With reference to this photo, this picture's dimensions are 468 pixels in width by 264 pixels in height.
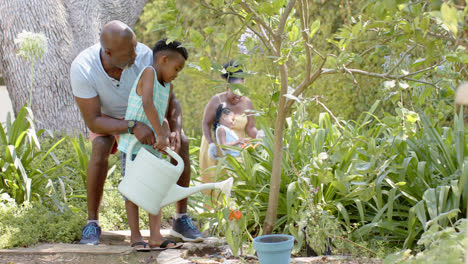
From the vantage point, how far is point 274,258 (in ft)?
7.33

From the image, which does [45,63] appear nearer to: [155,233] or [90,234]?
[90,234]

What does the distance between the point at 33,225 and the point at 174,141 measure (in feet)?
3.39

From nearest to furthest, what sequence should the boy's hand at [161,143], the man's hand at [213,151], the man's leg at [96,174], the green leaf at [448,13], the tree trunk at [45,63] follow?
the green leaf at [448,13] < the boy's hand at [161,143] < the man's leg at [96,174] < the man's hand at [213,151] < the tree trunk at [45,63]

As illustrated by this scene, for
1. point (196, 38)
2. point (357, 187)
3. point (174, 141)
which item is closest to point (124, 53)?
point (174, 141)

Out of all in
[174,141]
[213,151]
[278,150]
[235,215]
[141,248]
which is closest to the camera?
[235,215]

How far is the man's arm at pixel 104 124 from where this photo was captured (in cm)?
279

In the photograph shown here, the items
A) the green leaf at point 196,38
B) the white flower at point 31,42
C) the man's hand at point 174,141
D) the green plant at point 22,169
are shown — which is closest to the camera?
the green leaf at point 196,38

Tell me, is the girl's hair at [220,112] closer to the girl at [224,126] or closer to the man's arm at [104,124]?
the girl at [224,126]

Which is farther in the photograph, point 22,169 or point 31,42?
point 31,42

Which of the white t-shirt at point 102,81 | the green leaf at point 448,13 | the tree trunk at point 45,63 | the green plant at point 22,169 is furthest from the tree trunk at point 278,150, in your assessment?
the tree trunk at point 45,63

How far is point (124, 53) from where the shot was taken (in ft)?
9.66

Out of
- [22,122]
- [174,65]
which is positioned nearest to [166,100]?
[174,65]

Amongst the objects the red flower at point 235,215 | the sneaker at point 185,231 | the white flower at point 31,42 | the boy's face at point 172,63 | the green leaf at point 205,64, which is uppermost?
the white flower at point 31,42

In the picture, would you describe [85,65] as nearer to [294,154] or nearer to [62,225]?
[62,225]
